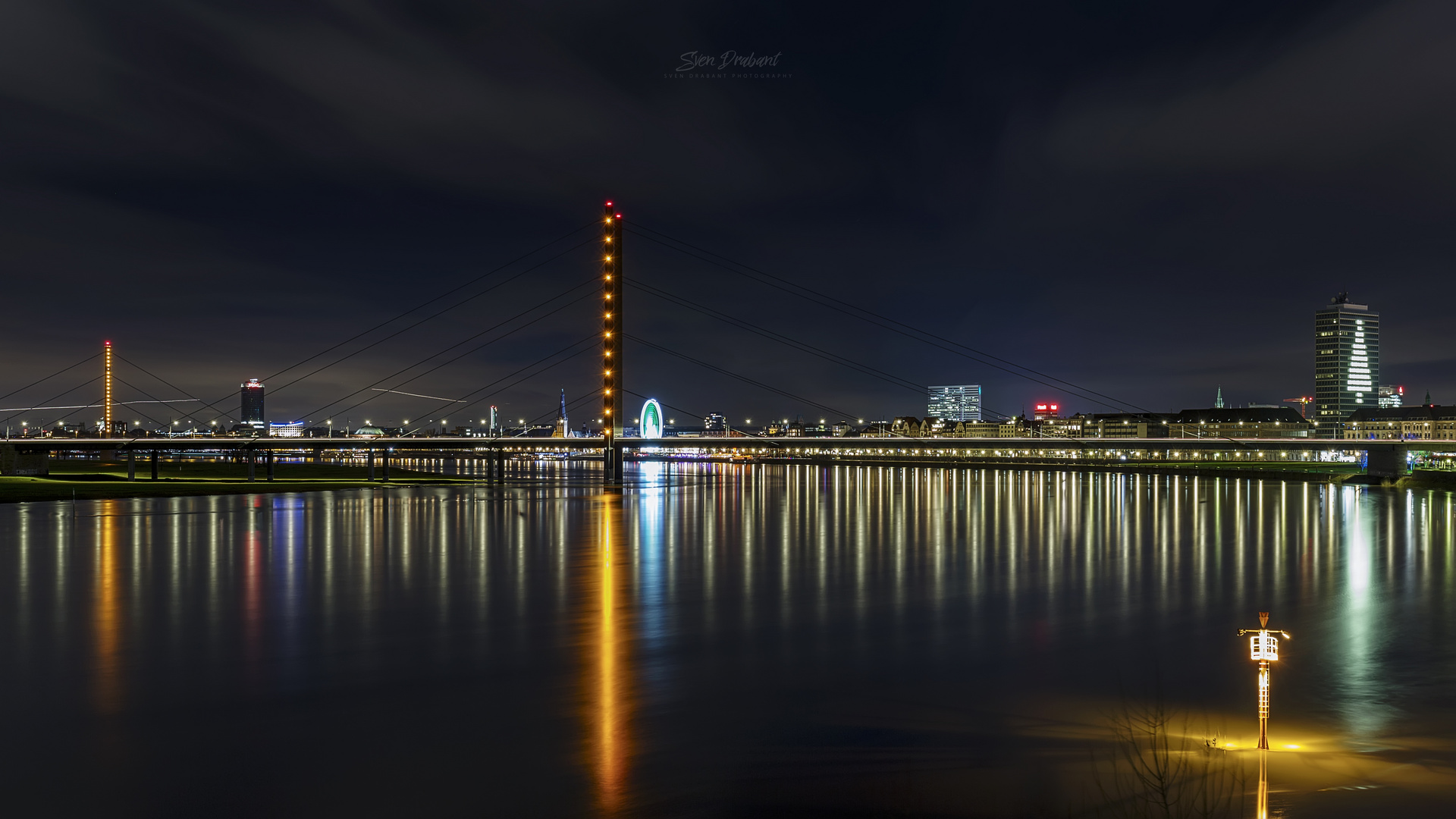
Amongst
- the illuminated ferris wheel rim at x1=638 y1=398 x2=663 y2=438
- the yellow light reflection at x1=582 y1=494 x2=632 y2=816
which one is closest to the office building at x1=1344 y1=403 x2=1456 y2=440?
the illuminated ferris wheel rim at x1=638 y1=398 x2=663 y2=438

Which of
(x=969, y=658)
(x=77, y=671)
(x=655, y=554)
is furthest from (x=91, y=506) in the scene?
(x=969, y=658)

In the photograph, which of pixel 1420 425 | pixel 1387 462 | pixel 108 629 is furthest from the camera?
pixel 1420 425

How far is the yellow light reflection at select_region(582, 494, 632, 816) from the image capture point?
917cm

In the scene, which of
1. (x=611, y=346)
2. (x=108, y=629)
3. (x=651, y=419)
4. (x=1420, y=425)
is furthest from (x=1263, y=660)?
(x=1420, y=425)

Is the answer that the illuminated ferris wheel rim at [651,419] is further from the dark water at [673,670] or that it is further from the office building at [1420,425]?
the office building at [1420,425]

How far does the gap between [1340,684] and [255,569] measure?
25282 millimetres

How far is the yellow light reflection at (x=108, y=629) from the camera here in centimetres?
1221

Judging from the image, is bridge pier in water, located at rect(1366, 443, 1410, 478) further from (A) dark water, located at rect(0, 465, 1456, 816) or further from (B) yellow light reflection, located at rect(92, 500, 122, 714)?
(B) yellow light reflection, located at rect(92, 500, 122, 714)

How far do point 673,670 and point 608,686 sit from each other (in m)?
1.40

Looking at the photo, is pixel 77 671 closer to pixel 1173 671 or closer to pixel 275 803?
pixel 275 803

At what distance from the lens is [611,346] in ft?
213

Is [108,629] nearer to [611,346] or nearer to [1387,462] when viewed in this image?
[611,346]

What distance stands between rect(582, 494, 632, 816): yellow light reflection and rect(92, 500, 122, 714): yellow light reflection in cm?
657

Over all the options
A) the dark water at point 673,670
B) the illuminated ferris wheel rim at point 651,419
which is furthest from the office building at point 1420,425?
the dark water at point 673,670
